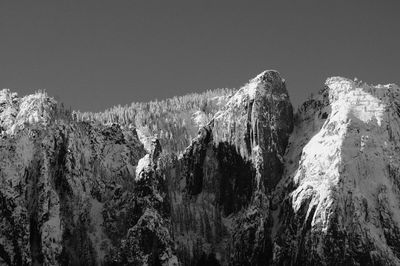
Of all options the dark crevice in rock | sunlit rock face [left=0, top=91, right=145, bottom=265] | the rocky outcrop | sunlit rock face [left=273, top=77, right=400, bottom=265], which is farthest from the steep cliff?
sunlit rock face [left=273, top=77, right=400, bottom=265]

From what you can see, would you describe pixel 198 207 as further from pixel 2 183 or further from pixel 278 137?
pixel 2 183

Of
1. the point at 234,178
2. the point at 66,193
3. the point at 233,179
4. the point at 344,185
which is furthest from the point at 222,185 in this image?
the point at 66,193

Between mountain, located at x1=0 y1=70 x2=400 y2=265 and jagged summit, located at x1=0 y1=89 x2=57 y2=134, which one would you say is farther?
jagged summit, located at x1=0 y1=89 x2=57 y2=134

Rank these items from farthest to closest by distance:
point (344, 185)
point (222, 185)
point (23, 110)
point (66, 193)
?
point (222, 185) < point (23, 110) < point (66, 193) < point (344, 185)

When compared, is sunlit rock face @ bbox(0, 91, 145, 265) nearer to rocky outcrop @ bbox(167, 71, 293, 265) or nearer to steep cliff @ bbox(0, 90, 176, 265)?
steep cliff @ bbox(0, 90, 176, 265)

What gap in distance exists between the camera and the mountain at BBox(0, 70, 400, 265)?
16012cm

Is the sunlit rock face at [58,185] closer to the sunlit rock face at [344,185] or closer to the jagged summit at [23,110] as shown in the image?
the jagged summit at [23,110]

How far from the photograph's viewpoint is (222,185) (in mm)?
179500

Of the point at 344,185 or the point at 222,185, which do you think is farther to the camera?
the point at 222,185

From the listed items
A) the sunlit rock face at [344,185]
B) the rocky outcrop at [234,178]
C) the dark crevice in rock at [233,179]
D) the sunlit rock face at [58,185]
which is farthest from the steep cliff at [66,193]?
the sunlit rock face at [344,185]

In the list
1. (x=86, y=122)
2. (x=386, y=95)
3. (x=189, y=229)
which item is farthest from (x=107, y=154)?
(x=386, y=95)

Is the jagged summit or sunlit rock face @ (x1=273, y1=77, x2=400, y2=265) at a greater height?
the jagged summit

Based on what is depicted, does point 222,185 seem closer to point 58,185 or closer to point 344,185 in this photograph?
point 344,185

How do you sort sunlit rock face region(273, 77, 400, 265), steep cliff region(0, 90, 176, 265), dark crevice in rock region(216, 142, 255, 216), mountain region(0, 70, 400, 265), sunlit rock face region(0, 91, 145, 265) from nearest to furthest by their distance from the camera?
1. sunlit rock face region(0, 91, 145, 265)
2. steep cliff region(0, 90, 176, 265)
3. sunlit rock face region(273, 77, 400, 265)
4. mountain region(0, 70, 400, 265)
5. dark crevice in rock region(216, 142, 255, 216)
